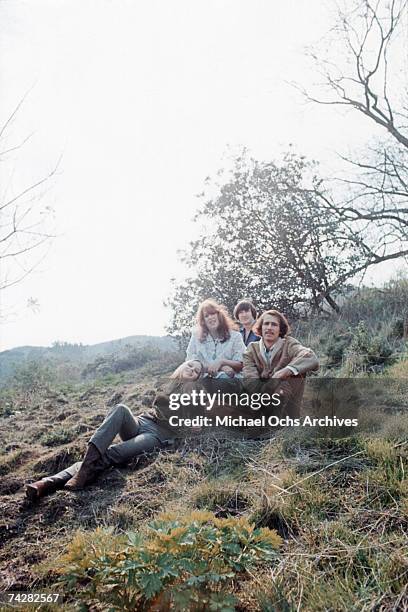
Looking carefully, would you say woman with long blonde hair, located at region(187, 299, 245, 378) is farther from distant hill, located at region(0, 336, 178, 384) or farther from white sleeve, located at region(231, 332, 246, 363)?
distant hill, located at region(0, 336, 178, 384)

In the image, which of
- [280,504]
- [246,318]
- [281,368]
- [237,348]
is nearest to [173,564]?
[280,504]

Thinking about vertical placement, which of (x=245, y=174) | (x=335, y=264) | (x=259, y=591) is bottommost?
(x=259, y=591)

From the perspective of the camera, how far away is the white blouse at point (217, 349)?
376cm

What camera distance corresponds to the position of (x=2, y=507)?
291 centimetres

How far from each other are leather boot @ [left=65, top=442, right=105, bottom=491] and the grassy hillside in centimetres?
6

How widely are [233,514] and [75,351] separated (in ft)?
11.6

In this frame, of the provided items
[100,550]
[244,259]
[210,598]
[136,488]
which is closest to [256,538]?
[210,598]

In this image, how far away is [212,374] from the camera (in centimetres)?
365

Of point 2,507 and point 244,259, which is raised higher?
point 244,259

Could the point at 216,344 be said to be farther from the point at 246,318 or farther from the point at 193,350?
the point at 246,318

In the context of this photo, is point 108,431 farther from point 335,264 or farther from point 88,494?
point 335,264

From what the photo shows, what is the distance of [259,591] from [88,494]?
1461 millimetres

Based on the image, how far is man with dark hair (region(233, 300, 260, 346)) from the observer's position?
12.7 ft

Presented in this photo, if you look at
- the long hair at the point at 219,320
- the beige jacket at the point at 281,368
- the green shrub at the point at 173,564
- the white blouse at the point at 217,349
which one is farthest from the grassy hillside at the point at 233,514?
the long hair at the point at 219,320
